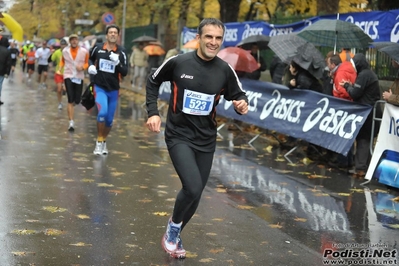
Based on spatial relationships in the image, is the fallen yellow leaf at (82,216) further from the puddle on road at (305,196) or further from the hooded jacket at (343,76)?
the hooded jacket at (343,76)

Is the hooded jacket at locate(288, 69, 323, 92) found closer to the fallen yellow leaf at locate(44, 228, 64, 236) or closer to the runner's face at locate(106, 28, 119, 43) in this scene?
the runner's face at locate(106, 28, 119, 43)

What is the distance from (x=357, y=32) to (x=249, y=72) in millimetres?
3582

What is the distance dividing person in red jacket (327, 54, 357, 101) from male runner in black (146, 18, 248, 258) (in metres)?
6.44

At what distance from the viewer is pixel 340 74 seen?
13016 mm

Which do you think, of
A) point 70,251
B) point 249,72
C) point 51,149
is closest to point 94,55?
point 51,149

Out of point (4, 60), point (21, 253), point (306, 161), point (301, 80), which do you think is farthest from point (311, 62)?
point (21, 253)

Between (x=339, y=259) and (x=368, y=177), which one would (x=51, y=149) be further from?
(x=339, y=259)

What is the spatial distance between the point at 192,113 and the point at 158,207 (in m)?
2.33

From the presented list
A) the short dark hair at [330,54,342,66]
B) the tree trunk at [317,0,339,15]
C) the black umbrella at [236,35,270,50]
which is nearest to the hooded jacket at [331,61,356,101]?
the short dark hair at [330,54,342,66]

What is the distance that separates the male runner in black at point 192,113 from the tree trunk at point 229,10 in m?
21.7

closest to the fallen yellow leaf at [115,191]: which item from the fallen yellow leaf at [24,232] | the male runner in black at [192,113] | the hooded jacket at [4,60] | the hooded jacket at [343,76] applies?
the fallen yellow leaf at [24,232]

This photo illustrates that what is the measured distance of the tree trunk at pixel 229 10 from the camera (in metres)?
28.2

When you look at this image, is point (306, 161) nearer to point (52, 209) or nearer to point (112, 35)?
point (112, 35)

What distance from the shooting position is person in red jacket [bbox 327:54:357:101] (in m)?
12.9
